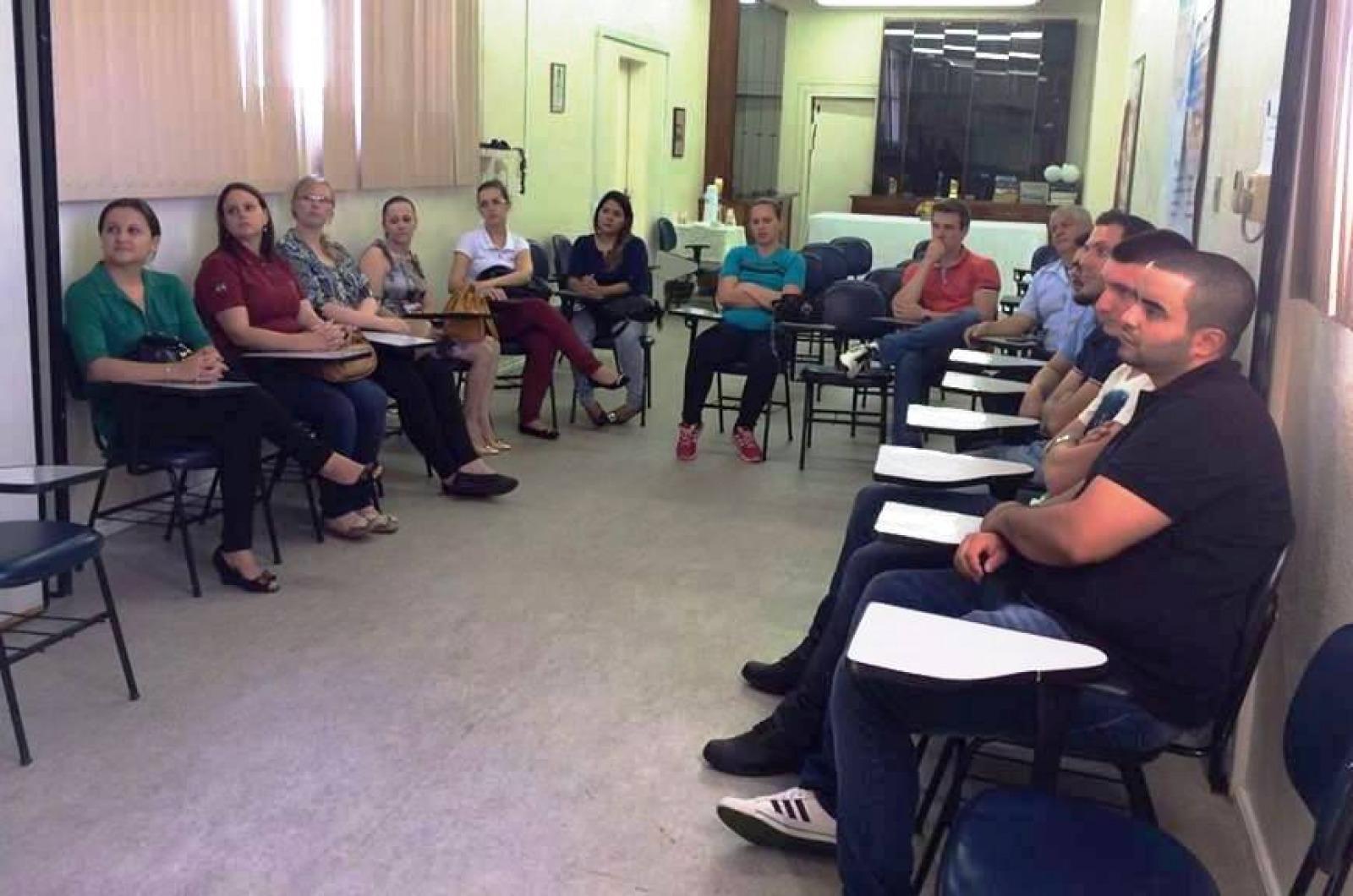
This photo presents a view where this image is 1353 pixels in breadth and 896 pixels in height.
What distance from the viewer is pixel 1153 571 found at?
2014 mm

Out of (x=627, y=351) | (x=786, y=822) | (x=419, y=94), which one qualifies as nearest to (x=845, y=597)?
(x=786, y=822)

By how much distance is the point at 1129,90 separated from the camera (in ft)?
24.1

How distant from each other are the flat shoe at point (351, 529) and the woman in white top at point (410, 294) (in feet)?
3.88

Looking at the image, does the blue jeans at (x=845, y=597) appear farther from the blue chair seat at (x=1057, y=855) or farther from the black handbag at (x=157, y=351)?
Result: the black handbag at (x=157, y=351)

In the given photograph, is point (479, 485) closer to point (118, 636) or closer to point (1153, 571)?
point (118, 636)

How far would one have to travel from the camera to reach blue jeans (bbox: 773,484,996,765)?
257cm

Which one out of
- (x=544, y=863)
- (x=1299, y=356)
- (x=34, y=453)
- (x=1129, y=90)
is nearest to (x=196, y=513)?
(x=34, y=453)

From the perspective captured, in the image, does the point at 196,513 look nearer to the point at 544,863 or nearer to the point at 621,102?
the point at 544,863

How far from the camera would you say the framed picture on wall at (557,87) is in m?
8.28

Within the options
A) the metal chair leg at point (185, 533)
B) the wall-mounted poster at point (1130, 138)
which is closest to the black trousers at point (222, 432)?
the metal chair leg at point (185, 533)

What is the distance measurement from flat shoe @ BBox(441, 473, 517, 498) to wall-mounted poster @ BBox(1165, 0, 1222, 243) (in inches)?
104

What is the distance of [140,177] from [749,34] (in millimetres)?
9038

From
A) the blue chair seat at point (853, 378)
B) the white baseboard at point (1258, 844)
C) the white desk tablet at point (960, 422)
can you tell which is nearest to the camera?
the white baseboard at point (1258, 844)

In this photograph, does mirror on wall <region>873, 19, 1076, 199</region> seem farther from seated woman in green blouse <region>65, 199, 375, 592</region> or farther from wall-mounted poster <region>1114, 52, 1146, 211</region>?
seated woman in green blouse <region>65, 199, 375, 592</region>
